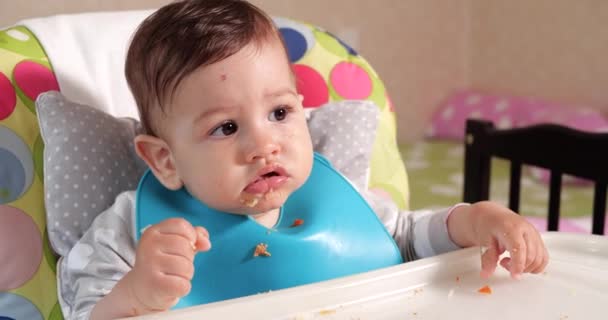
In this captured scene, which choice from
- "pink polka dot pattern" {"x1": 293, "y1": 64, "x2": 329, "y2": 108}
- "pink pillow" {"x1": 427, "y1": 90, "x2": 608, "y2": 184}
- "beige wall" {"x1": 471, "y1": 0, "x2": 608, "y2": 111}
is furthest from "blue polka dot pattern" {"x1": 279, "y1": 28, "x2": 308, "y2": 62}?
"beige wall" {"x1": 471, "y1": 0, "x2": 608, "y2": 111}

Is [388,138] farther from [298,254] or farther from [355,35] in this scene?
[355,35]

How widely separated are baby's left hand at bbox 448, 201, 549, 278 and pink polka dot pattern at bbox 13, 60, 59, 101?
613 millimetres

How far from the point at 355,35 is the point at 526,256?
1.85 m

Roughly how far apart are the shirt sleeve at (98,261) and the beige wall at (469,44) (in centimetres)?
139

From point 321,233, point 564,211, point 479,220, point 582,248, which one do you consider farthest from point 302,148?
point 564,211

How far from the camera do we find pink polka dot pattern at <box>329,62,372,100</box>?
3.80 feet

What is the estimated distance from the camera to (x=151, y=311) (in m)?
0.64

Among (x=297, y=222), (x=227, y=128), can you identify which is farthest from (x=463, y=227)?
(x=227, y=128)

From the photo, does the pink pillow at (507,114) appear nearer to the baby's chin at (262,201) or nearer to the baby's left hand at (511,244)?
the baby's left hand at (511,244)

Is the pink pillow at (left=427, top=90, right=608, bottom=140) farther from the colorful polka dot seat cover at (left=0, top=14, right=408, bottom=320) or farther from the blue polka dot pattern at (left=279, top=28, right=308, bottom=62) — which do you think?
the colorful polka dot seat cover at (left=0, top=14, right=408, bottom=320)

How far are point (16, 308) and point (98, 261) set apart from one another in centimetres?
16

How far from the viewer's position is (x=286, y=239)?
78cm

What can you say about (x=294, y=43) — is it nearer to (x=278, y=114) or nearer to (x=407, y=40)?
(x=278, y=114)

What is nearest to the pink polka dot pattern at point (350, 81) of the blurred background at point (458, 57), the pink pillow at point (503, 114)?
the blurred background at point (458, 57)
